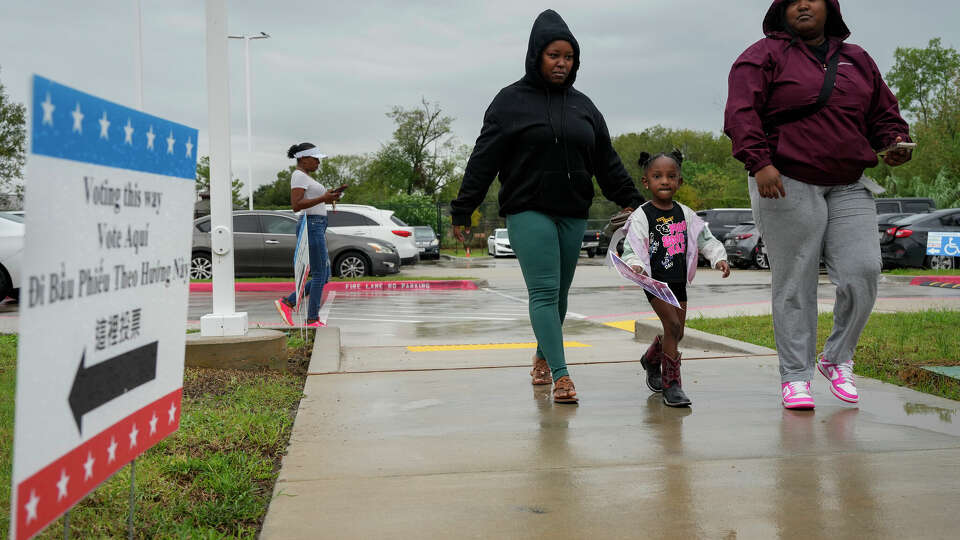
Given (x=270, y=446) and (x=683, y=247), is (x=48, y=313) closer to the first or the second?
(x=270, y=446)

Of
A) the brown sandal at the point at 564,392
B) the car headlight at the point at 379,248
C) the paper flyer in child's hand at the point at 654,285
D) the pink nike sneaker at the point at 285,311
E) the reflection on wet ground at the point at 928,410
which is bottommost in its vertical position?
Answer: the reflection on wet ground at the point at 928,410

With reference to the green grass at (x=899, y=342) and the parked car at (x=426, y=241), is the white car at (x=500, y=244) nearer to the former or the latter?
the parked car at (x=426, y=241)

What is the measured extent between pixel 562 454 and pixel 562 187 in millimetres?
1622

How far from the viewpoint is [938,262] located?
1897 centimetres

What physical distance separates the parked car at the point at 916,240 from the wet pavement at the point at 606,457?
1471 centimetres

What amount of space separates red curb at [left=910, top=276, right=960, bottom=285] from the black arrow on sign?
617 inches

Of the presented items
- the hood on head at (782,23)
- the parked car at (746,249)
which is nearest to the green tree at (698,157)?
the parked car at (746,249)

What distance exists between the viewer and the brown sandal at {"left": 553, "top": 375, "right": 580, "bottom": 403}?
4.43 meters

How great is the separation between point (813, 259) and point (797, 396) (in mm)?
684

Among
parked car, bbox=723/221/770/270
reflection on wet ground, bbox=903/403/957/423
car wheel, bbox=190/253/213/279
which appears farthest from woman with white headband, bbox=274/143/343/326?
parked car, bbox=723/221/770/270

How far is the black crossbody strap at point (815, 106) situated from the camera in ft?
13.7

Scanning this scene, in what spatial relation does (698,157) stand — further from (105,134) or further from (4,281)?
(105,134)

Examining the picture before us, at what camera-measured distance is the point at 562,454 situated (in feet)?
11.3

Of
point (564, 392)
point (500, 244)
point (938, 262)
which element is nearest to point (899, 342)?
point (564, 392)
